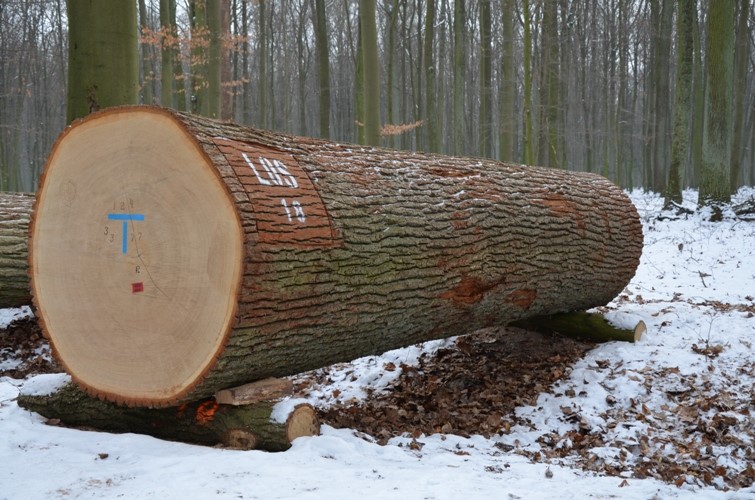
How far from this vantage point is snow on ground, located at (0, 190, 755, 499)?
122 inches

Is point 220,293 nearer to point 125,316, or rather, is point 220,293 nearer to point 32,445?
point 125,316

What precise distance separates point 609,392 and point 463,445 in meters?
1.65

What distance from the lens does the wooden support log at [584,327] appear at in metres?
6.14

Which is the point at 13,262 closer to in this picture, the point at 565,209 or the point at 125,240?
the point at 125,240

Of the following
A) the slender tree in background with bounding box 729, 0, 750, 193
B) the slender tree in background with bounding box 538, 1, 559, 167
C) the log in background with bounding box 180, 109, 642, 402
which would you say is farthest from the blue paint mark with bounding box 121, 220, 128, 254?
the slender tree in background with bounding box 729, 0, 750, 193

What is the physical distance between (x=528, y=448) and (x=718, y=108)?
10306mm

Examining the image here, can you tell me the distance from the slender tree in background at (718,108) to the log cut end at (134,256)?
37.9 ft

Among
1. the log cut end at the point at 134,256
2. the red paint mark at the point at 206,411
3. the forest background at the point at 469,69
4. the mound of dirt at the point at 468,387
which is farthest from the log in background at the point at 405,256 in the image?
the forest background at the point at 469,69

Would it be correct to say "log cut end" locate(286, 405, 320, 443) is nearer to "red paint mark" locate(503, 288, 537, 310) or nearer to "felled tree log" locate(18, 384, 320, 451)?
"felled tree log" locate(18, 384, 320, 451)

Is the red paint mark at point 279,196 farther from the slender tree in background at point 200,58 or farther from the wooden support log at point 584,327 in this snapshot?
the slender tree in background at point 200,58

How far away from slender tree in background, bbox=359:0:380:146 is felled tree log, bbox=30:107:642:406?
24.8 feet

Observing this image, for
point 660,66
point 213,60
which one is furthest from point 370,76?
point 660,66

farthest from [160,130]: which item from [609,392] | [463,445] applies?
[609,392]

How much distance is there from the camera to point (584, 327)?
21.0ft
